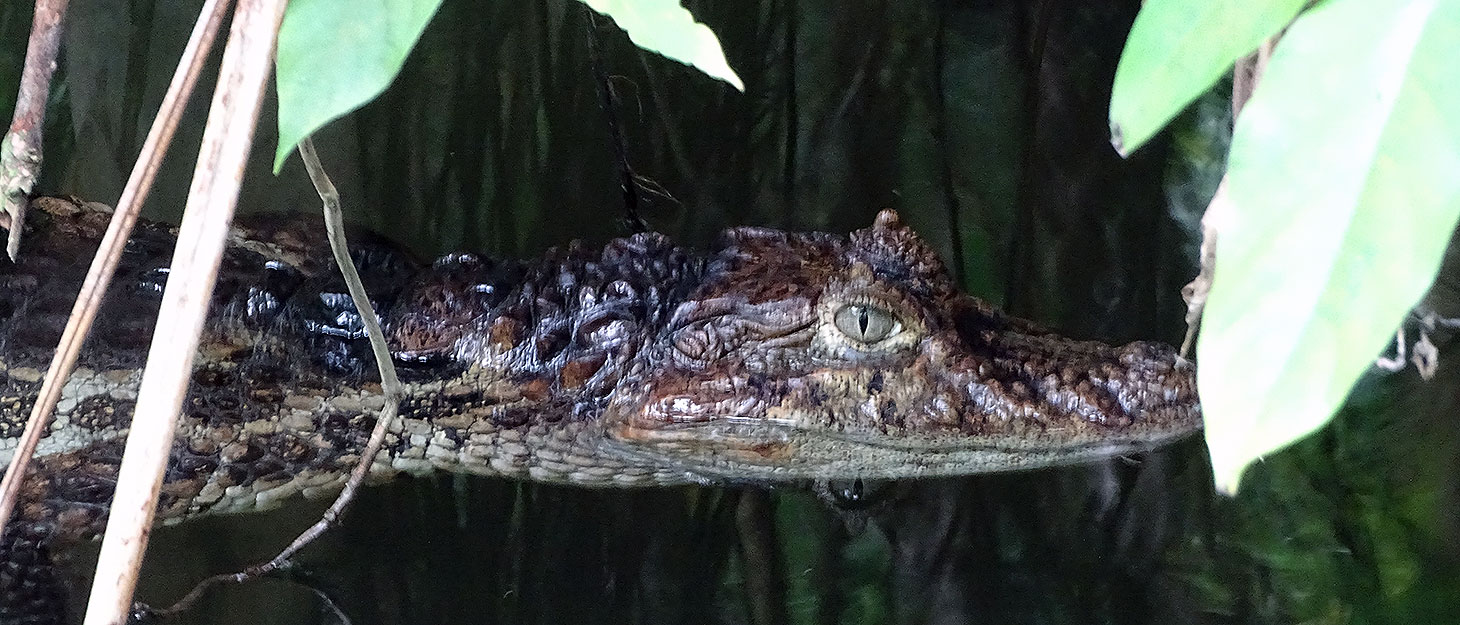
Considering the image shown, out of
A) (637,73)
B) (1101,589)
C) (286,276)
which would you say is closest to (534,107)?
(637,73)

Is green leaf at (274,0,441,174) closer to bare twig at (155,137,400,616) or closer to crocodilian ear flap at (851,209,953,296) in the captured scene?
bare twig at (155,137,400,616)

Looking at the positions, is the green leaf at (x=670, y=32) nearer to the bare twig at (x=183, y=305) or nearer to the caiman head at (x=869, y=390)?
the bare twig at (x=183, y=305)

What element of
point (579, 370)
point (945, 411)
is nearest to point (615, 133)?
point (579, 370)

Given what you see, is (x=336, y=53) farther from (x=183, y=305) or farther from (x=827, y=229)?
(x=827, y=229)

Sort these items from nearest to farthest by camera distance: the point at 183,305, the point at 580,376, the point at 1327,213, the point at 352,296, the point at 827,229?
the point at 1327,213 → the point at 183,305 → the point at 352,296 → the point at 580,376 → the point at 827,229

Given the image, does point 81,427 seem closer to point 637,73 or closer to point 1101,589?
point 637,73

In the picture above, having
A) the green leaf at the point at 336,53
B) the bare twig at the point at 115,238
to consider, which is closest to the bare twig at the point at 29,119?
the bare twig at the point at 115,238
